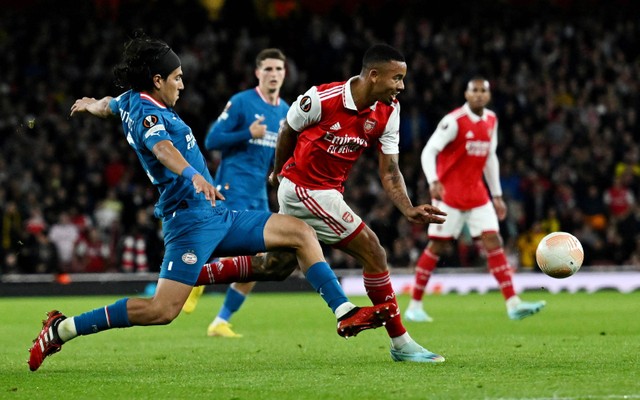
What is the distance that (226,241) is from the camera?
7273 mm

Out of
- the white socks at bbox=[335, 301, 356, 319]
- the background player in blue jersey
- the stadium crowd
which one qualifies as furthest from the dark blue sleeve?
the stadium crowd

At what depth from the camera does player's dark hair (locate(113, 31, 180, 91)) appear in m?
7.33

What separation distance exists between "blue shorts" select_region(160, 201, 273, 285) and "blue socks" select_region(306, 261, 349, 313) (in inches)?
13.9

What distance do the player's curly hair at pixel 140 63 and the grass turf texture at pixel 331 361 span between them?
1.87m

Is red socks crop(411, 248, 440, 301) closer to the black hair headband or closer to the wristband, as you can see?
the black hair headband

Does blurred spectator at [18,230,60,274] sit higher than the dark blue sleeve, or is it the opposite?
the dark blue sleeve

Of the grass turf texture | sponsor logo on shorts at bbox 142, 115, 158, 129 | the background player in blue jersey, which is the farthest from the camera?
the background player in blue jersey

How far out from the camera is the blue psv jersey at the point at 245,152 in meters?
10.8

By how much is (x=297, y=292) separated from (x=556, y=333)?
9.43 m

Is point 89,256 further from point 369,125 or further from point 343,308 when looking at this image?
point 343,308

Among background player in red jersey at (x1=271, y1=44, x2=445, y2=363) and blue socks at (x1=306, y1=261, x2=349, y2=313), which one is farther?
background player in red jersey at (x1=271, y1=44, x2=445, y2=363)

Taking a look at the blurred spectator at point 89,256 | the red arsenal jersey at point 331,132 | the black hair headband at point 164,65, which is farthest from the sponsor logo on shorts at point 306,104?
the blurred spectator at point 89,256

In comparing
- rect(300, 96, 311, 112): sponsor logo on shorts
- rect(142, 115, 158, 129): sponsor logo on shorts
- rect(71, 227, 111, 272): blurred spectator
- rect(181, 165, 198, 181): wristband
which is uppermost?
rect(300, 96, 311, 112): sponsor logo on shorts

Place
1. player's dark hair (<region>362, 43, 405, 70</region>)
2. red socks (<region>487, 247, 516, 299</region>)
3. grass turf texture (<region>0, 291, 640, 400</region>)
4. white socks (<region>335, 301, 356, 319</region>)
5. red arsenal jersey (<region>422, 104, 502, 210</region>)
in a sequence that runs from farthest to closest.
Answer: red arsenal jersey (<region>422, 104, 502, 210</region>), red socks (<region>487, 247, 516, 299</region>), player's dark hair (<region>362, 43, 405, 70</region>), white socks (<region>335, 301, 356, 319</region>), grass turf texture (<region>0, 291, 640, 400</region>)
